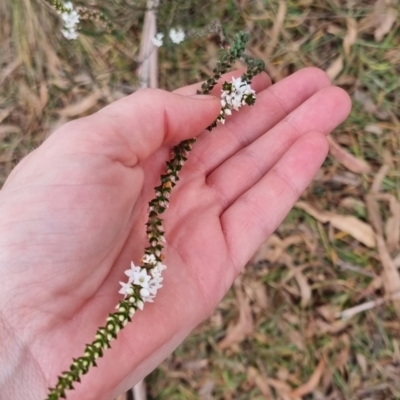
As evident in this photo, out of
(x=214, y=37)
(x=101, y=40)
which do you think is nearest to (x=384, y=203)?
(x=214, y=37)

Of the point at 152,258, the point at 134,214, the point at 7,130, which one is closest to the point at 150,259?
the point at 152,258

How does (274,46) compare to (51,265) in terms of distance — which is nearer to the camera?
(51,265)

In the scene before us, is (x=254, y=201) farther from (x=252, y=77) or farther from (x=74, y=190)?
(x=74, y=190)

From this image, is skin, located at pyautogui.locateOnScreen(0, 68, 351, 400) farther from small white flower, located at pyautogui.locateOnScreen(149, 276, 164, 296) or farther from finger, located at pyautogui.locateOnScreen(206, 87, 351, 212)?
small white flower, located at pyautogui.locateOnScreen(149, 276, 164, 296)

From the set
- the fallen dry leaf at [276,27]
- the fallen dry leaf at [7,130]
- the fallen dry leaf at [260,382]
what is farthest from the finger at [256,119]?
the fallen dry leaf at [7,130]

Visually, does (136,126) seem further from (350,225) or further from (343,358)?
(343,358)

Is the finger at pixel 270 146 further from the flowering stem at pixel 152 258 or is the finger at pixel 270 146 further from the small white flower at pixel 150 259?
the small white flower at pixel 150 259

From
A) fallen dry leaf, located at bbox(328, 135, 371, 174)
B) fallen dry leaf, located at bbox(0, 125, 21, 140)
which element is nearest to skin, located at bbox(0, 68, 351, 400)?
fallen dry leaf, located at bbox(328, 135, 371, 174)
